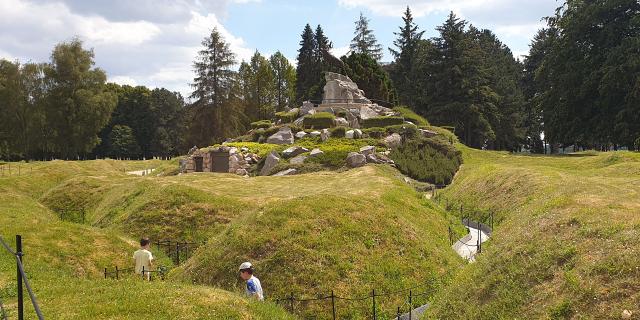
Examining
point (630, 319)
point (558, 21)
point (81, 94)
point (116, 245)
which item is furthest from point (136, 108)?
point (630, 319)

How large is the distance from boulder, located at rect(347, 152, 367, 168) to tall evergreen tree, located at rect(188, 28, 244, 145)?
125ft

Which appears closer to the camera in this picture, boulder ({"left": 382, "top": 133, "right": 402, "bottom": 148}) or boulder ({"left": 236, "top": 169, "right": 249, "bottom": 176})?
boulder ({"left": 236, "top": 169, "right": 249, "bottom": 176})

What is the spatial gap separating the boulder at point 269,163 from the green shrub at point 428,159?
38.2ft

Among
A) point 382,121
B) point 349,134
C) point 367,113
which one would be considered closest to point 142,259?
point 349,134

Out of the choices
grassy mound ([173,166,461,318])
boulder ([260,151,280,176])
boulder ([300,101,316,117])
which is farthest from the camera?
boulder ([300,101,316,117])

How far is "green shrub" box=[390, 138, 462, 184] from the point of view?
4497 cm

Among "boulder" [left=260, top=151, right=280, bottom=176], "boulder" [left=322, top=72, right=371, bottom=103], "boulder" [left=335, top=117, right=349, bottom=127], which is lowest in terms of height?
"boulder" [left=260, top=151, right=280, bottom=176]

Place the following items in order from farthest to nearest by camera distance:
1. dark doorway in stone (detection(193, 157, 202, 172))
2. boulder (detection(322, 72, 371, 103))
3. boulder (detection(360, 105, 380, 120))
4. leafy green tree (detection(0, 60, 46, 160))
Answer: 1. leafy green tree (detection(0, 60, 46, 160))
2. boulder (detection(322, 72, 371, 103))
3. boulder (detection(360, 105, 380, 120))
4. dark doorway in stone (detection(193, 157, 202, 172))

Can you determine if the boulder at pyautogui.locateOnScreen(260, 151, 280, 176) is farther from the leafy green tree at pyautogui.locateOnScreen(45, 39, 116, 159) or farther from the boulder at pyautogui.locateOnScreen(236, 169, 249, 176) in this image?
the leafy green tree at pyautogui.locateOnScreen(45, 39, 116, 159)

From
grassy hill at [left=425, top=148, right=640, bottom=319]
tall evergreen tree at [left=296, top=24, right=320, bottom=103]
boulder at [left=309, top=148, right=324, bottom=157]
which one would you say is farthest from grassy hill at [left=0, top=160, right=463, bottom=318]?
tall evergreen tree at [left=296, top=24, right=320, bottom=103]

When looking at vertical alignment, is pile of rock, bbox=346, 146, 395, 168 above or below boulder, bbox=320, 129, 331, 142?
below

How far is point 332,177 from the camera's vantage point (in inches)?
1426

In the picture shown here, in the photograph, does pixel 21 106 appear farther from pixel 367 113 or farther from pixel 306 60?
pixel 367 113

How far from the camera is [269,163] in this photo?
45.8 metres
